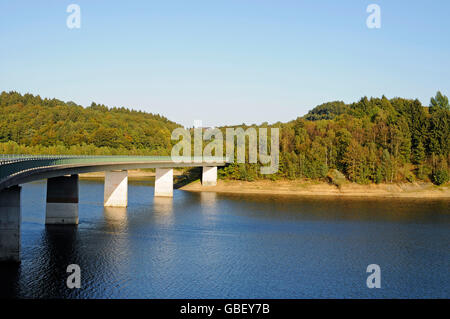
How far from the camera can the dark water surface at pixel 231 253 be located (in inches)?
1231

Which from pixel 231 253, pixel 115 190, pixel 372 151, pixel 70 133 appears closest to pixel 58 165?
pixel 231 253

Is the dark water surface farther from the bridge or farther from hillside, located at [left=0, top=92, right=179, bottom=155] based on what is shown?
hillside, located at [left=0, top=92, right=179, bottom=155]

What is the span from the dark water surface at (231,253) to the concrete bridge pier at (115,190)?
1917 millimetres

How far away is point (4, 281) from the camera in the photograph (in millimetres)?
30844

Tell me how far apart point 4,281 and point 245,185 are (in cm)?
7921

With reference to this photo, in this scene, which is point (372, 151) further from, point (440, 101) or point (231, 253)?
point (231, 253)

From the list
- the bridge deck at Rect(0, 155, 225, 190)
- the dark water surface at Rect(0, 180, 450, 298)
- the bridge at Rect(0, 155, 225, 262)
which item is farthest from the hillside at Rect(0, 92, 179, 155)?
the dark water surface at Rect(0, 180, 450, 298)

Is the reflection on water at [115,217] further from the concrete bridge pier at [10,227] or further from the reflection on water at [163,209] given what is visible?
the concrete bridge pier at [10,227]

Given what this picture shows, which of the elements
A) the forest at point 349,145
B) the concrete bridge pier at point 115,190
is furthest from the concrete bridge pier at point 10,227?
the forest at point 349,145

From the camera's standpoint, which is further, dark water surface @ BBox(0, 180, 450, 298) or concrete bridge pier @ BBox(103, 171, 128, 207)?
concrete bridge pier @ BBox(103, 171, 128, 207)

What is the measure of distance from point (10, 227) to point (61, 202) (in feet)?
55.6

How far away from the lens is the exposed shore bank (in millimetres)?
97188
